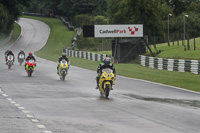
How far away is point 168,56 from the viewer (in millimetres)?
47281

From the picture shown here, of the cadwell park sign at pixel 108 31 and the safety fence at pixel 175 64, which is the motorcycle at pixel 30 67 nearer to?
the safety fence at pixel 175 64

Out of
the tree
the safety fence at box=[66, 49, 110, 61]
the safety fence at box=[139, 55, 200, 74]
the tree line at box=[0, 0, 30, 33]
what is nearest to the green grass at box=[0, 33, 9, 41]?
the tree line at box=[0, 0, 30, 33]

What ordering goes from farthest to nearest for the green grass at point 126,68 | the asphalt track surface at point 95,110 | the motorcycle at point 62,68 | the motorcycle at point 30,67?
1. the motorcycle at point 30,67
2. the green grass at point 126,68
3. the motorcycle at point 62,68
4. the asphalt track surface at point 95,110

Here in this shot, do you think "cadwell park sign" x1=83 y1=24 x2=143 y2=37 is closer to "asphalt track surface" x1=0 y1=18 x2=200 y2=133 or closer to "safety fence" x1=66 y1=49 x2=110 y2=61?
"safety fence" x1=66 y1=49 x2=110 y2=61

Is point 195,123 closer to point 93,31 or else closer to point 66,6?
point 93,31

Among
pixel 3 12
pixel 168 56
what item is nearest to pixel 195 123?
pixel 168 56

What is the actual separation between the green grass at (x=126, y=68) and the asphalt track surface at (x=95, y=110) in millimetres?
3860

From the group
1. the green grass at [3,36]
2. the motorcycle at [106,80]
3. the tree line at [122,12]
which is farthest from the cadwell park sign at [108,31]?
the green grass at [3,36]

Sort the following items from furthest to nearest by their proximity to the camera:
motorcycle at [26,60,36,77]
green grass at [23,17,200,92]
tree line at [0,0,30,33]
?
tree line at [0,0,30,33], motorcycle at [26,60,36,77], green grass at [23,17,200,92]

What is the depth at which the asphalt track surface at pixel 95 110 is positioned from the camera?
1109 cm

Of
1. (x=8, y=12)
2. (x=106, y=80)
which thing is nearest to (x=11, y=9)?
(x=8, y=12)

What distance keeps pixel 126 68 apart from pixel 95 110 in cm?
→ 2599

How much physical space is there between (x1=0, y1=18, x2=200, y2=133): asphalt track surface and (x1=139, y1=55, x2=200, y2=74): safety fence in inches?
457

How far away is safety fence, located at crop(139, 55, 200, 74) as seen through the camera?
114ft
